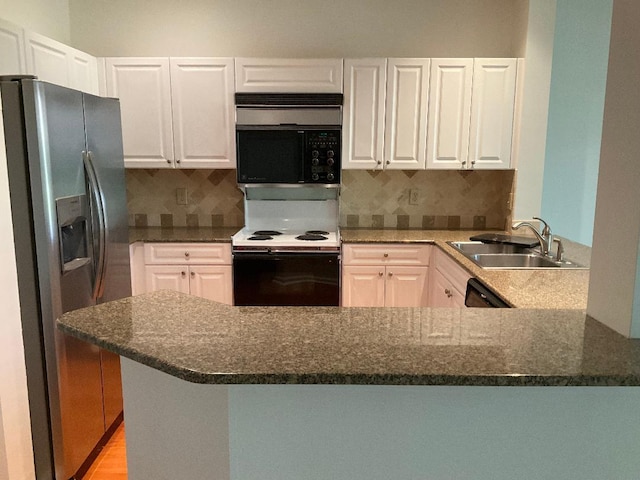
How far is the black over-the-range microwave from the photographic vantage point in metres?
3.31

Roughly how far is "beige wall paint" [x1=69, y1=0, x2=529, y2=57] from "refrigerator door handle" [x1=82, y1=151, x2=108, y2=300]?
176 centimetres

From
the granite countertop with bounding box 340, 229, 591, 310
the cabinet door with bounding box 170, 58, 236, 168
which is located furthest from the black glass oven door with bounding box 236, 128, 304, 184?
the granite countertop with bounding box 340, 229, 591, 310

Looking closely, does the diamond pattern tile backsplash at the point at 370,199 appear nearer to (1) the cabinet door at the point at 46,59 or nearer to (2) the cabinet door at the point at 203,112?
(2) the cabinet door at the point at 203,112

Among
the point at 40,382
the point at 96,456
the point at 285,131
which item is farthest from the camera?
the point at 285,131

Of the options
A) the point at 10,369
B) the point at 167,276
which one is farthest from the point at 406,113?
the point at 10,369

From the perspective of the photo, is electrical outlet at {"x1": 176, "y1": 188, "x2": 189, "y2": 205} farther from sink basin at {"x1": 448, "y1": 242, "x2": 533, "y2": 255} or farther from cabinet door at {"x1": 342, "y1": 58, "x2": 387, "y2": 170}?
sink basin at {"x1": 448, "y1": 242, "x2": 533, "y2": 255}

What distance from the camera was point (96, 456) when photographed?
96.0 inches

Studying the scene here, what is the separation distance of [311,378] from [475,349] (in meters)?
0.40

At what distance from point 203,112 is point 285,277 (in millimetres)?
1293

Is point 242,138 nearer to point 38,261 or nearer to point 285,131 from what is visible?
point 285,131

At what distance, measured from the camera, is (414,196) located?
12.8 feet

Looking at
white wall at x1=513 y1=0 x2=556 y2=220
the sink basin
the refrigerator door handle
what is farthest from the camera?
Result: white wall at x1=513 y1=0 x2=556 y2=220

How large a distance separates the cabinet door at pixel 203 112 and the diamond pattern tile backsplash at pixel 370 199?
15.6 inches

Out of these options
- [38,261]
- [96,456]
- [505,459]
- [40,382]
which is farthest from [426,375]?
[96,456]
